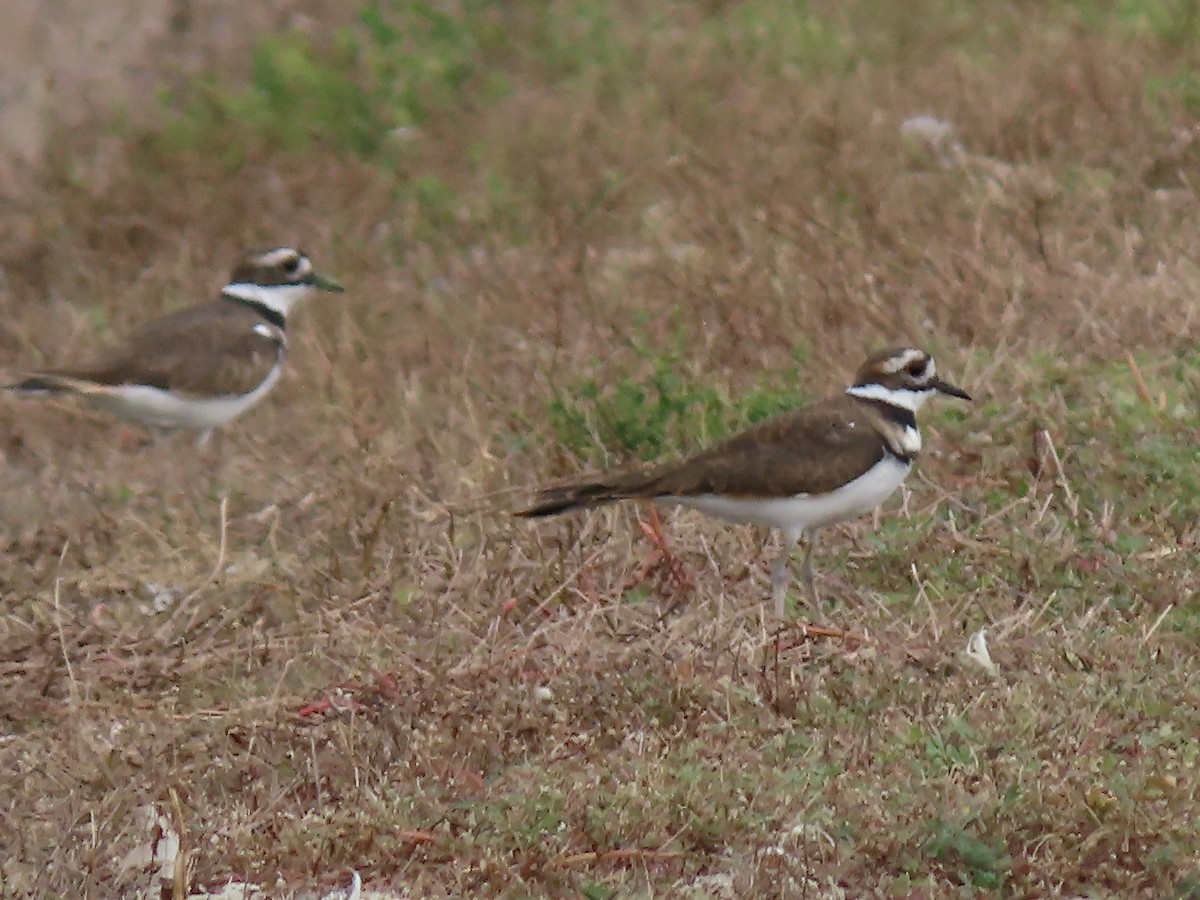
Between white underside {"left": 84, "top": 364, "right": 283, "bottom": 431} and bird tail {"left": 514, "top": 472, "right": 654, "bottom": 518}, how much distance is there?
11.0 feet

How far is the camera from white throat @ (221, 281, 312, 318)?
35.3 feet

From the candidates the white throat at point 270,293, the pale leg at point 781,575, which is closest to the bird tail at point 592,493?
the pale leg at point 781,575

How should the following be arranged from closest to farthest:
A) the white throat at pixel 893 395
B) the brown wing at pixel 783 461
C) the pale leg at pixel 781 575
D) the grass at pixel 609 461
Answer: the grass at pixel 609 461, the pale leg at pixel 781 575, the brown wing at pixel 783 461, the white throat at pixel 893 395

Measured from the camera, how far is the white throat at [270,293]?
10.8 metres

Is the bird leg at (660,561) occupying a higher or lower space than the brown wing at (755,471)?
lower

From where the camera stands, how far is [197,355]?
10016mm

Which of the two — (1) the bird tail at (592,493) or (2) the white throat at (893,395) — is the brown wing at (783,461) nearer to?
(1) the bird tail at (592,493)

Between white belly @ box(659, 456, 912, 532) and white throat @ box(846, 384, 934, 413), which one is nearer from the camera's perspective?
white belly @ box(659, 456, 912, 532)

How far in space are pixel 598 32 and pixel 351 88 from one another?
72.0 inches

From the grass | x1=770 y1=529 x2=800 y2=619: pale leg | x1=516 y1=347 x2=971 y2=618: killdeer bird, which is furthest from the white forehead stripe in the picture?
x1=770 y1=529 x2=800 y2=619: pale leg

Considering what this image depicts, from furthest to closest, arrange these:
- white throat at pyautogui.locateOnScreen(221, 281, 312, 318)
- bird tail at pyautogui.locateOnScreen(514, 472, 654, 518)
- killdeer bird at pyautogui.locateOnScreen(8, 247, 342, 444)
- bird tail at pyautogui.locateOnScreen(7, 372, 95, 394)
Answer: white throat at pyautogui.locateOnScreen(221, 281, 312, 318)
killdeer bird at pyautogui.locateOnScreen(8, 247, 342, 444)
bird tail at pyautogui.locateOnScreen(7, 372, 95, 394)
bird tail at pyautogui.locateOnScreen(514, 472, 654, 518)

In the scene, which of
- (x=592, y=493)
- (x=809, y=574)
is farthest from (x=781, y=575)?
(x=592, y=493)

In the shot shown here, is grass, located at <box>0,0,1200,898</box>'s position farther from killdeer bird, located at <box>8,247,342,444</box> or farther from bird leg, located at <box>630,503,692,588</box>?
killdeer bird, located at <box>8,247,342,444</box>

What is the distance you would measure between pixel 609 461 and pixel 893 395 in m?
1.10
